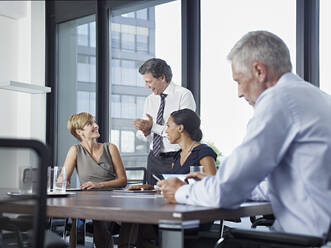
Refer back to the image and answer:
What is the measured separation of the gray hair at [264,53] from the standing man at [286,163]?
74mm

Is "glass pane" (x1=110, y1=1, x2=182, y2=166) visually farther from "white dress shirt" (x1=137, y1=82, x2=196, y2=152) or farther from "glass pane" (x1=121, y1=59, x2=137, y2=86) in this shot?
"white dress shirt" (x1=137, y1=82, x2=196, y2=152)

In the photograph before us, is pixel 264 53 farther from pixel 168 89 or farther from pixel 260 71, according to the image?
pixel 168 89

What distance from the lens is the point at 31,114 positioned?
673 cm

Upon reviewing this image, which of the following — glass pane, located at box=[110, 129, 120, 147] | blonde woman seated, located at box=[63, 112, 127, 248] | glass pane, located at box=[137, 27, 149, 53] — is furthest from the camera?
glass pane, located at box=[110, 129, 120, 147]

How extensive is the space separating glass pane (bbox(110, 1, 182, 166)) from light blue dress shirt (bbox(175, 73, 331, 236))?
3.72 metres

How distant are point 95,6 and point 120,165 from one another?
118 inches

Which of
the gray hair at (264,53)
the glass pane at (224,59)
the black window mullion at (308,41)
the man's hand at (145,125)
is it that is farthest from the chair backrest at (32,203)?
the glass pane at (224,59)

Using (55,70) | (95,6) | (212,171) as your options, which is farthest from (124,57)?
(212,171)

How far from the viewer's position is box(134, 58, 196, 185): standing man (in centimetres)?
414

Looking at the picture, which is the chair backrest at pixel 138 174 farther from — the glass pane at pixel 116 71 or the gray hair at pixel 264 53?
the gray hair at pixel 264 53

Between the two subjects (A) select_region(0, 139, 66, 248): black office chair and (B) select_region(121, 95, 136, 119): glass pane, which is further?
(B) select_region(121, 95, 136, 119): glass pane

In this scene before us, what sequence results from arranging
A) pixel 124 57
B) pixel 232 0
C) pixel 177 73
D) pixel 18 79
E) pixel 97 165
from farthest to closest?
1. pixel 18 79
2. pixel 124 57
3. pixel 177 73
4. pixel 232 0
5. pixel 97 165

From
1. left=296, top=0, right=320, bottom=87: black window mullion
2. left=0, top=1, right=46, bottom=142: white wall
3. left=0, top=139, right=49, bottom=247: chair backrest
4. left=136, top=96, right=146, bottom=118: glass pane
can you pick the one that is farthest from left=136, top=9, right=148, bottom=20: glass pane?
left=0, top=139, right=49, bottom=247: chair backrest

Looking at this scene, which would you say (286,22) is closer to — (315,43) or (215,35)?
(315,43)
